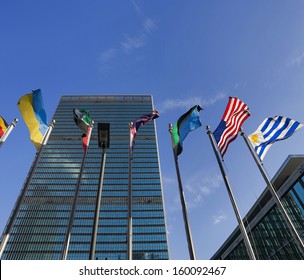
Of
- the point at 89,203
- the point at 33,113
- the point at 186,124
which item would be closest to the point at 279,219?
the point at 186,124

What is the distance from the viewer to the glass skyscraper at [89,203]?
11369 centimetres

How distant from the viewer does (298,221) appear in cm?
4662

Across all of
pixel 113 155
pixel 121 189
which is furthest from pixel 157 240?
pixel 113 155

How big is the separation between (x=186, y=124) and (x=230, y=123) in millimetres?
3077

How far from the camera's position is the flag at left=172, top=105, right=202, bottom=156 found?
17281 mm

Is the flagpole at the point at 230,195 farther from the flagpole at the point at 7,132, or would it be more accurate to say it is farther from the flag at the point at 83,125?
the flagpole at the point at 7,132

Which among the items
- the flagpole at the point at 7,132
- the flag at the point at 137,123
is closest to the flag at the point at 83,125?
the flag at the point at 137,123

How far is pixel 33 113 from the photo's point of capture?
16094mm

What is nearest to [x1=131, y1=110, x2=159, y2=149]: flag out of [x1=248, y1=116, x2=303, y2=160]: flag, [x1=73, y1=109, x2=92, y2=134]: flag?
[x1=73, y1=109, x2=92, y2=134]: flag

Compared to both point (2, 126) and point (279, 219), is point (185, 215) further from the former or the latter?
point (279, 219)
